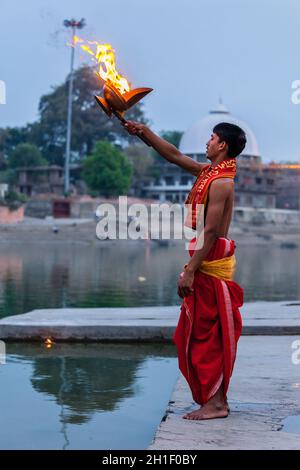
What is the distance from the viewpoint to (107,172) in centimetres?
5659

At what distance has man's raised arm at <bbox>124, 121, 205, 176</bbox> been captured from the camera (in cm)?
504

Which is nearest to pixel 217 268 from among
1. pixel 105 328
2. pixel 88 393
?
pixel 88 393

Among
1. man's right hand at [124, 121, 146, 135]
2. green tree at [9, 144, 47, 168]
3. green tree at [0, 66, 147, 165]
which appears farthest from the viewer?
green tree at [0, 66, 147, 165]

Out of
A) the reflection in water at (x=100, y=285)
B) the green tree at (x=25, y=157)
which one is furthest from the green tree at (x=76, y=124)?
the reflection in water at (x=100, y=285)

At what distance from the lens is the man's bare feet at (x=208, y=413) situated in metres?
4.57

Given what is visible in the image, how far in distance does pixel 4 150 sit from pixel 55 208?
2059 centimetres

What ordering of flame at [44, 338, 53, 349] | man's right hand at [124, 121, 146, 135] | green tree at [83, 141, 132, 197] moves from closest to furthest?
man's right hand at [124, 121, 146, 135]
flame at [44, 338, 53, 349]
green tree at [83, 141, 132, 197]

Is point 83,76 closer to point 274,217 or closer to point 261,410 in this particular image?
point 274,217

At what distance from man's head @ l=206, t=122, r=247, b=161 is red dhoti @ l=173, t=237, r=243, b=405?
49 cm

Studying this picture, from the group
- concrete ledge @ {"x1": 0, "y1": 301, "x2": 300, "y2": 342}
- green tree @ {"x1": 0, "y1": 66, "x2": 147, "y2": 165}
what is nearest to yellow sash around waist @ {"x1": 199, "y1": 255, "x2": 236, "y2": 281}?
concrete ledge @ {"x1": 0, "y1": 301, "x2": 300, "y2": 342}

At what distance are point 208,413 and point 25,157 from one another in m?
60.0

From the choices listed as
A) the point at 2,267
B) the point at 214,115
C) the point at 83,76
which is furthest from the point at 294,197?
the point at 2,267

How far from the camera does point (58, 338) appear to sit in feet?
24.2

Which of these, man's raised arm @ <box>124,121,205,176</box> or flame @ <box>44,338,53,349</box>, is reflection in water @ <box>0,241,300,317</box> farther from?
man's raised arm @ <box>124,121,205,176</box>
